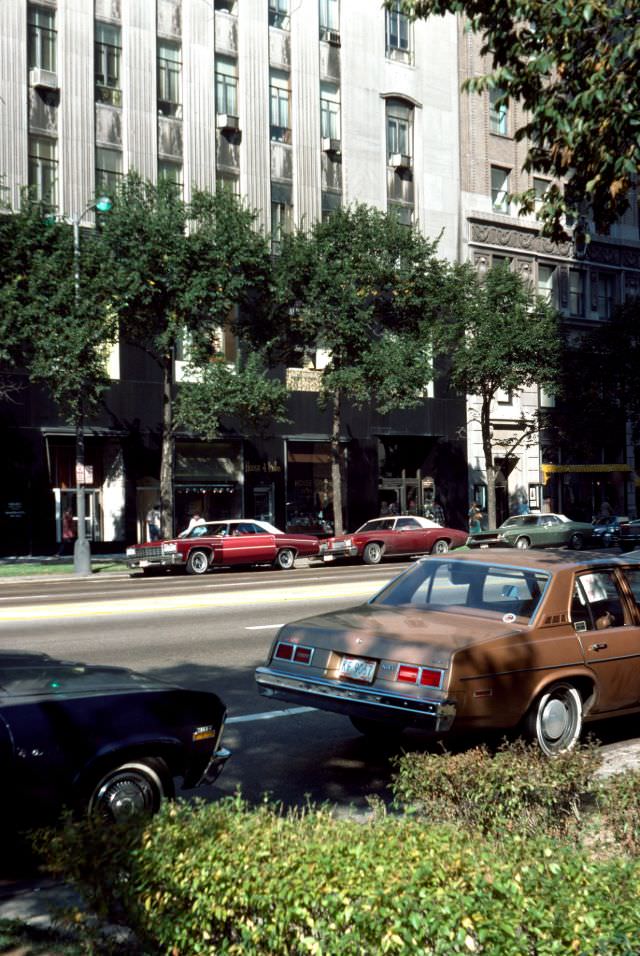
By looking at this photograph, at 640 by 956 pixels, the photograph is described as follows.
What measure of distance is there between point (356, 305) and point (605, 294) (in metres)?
23.7

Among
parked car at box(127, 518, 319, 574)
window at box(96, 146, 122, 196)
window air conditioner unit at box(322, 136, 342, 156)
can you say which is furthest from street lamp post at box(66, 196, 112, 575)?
window air conditioner unit at box(322, 136, 342, 156)

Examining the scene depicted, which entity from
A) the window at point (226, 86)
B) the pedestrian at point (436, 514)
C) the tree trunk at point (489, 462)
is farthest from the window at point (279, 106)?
the pedestrian at point (436, 514)

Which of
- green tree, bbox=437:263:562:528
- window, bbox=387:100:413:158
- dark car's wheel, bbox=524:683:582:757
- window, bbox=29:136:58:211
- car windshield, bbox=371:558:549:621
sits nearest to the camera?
dark car's wheel, bbox=524:683:582:757

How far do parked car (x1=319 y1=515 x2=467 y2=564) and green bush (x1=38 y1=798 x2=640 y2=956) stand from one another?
29.3 m

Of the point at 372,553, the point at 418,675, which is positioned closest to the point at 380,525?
the point at 372,553

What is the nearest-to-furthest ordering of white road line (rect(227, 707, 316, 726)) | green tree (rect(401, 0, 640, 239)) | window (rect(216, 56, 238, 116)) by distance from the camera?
white road line (rect(227, 707, 316, 726))
green tree (rect(401, 0, 640, 239))
window (rect(216, 56, 238, 116))

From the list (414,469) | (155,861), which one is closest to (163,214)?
(414,469)

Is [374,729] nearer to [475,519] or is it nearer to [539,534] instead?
[539,534]

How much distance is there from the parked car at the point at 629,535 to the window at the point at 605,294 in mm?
19251

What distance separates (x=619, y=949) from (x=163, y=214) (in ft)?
104

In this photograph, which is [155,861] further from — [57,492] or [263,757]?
[57,492]

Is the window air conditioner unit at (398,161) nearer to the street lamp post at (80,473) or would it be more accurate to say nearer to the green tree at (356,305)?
the green tree at (356,305)

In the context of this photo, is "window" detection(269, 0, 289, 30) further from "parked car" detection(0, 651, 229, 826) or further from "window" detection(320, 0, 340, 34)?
"parked car" detection(0, 651, 229, 826)

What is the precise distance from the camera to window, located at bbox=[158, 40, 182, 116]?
3897 cm
